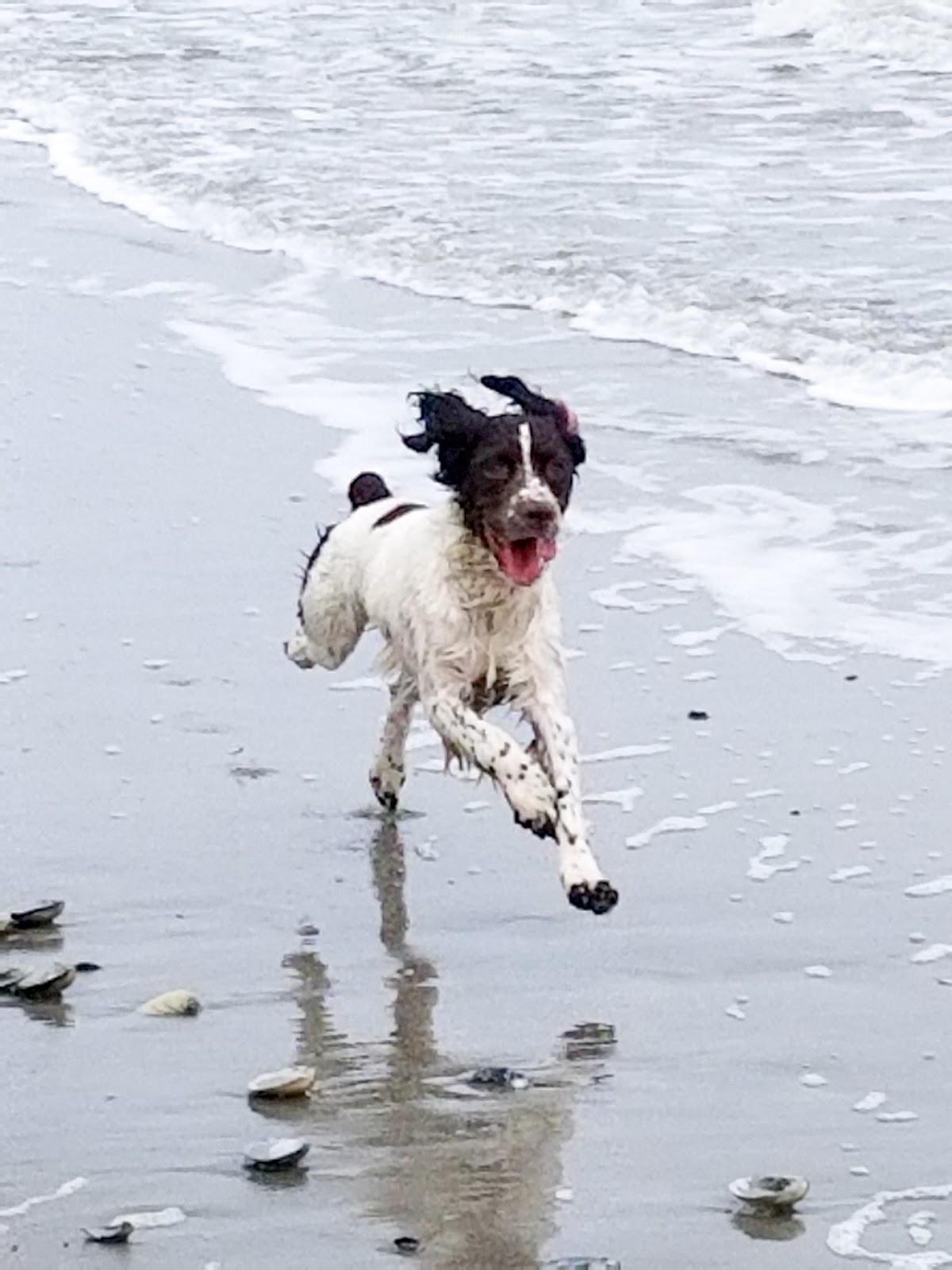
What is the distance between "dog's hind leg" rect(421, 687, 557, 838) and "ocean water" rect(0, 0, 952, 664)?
166cm

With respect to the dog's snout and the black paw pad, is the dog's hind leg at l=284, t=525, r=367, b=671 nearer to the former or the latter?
the black paw pad

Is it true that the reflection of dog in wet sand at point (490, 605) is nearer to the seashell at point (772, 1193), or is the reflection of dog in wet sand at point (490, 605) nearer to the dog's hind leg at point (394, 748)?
the dog's hind leg at point (394, 748)

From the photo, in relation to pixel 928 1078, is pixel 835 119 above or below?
above

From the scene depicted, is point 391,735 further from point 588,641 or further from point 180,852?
point 588,641

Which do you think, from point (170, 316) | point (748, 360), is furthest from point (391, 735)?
point (170, 316)

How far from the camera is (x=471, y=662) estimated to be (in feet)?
21.1

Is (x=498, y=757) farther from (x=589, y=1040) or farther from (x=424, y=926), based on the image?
(x=589, y=1040)

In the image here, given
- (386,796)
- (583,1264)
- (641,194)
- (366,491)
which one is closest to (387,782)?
(386,796)

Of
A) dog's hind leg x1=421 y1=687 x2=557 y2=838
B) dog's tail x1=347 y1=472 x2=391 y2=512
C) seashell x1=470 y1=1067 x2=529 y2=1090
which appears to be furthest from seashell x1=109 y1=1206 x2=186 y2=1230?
dog's tail x1=347 y1=472 x2=391 y2=512

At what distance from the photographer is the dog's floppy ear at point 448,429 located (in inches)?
252

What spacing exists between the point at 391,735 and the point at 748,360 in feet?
15.3

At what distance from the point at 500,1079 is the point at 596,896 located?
2.61 ft

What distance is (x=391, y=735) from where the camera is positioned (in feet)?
22.3

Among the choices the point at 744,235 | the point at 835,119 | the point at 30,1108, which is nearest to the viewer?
the point at 30,1108
